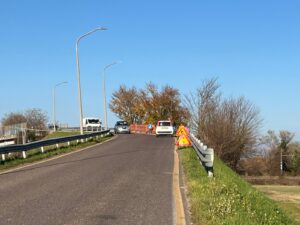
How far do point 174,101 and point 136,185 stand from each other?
80.5 meters

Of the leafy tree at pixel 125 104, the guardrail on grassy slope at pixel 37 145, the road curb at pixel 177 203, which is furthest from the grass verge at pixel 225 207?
the leafy tree at pixel 125 104

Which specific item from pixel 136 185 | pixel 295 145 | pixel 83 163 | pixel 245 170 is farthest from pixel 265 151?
pixel 136 185

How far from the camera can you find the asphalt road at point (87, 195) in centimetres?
866

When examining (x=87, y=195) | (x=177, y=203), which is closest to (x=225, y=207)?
(x=177, y=203)

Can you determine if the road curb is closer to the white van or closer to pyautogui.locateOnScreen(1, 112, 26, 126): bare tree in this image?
the white van

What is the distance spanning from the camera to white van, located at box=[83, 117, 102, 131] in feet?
241

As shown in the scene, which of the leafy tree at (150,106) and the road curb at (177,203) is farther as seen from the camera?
the leafy tree at (150,106)

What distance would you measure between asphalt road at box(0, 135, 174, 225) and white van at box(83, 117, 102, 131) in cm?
5489

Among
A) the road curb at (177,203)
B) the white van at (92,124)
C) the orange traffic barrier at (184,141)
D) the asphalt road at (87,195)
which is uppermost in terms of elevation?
the white van at (92,124)

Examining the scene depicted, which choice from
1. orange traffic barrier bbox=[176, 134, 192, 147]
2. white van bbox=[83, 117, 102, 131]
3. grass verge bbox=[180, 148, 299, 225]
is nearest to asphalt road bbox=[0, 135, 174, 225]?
grass verge bbox=[180, 148, 299, 225]

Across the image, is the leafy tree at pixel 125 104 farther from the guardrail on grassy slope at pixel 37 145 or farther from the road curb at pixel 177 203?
the road curb at pixel 177 203

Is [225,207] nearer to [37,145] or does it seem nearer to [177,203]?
[177,203]

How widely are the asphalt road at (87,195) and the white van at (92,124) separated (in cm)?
5489

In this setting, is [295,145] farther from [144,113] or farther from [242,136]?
[242,136]
